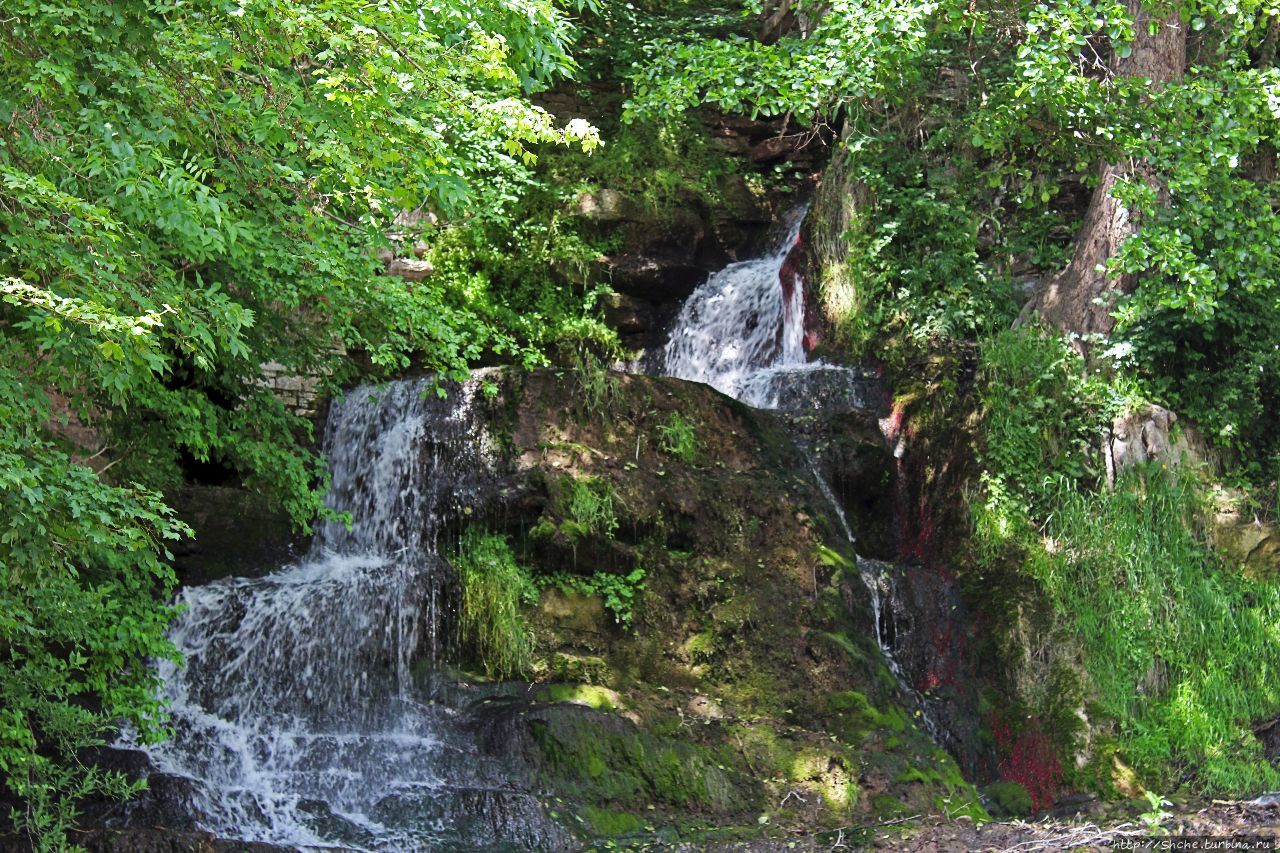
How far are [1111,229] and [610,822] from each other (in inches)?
292

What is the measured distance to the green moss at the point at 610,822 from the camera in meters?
7.42

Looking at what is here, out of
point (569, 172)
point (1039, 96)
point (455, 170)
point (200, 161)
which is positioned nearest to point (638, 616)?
point (455, 170)

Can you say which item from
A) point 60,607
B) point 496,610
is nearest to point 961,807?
point 496,610

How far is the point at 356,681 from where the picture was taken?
884 cm

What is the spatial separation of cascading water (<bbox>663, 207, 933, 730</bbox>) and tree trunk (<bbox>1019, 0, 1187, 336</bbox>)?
2053 mm

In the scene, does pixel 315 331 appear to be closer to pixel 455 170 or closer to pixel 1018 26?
pixel 455 170

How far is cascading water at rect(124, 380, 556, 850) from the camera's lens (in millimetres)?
7383

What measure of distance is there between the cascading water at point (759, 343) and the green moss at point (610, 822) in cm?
507

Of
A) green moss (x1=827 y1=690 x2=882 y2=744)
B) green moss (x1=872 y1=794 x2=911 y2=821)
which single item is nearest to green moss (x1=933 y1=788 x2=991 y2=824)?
green moss (x1=872 y1=794 x2=911 y2=821)

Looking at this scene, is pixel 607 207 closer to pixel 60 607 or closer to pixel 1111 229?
pixel 1111 229

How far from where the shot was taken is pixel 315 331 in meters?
8.70

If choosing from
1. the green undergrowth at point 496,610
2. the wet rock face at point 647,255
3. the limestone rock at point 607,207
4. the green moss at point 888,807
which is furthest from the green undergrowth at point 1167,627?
the limestone rock at point 607,207

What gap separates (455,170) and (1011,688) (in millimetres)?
5757

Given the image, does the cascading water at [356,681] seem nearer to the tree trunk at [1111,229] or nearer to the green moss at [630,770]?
the green moss at [630,770]
